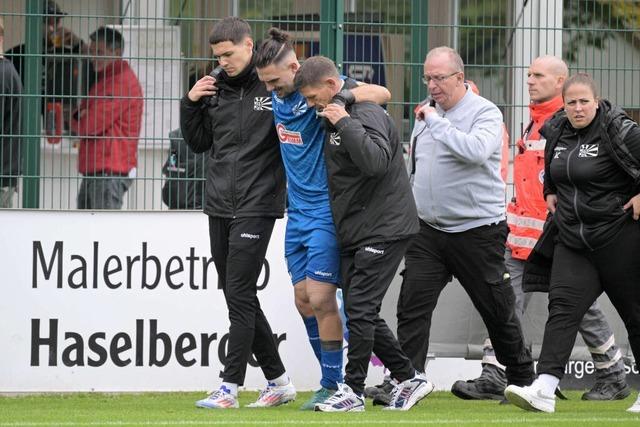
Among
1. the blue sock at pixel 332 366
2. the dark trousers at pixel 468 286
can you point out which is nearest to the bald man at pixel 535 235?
the dark trousers at pixel 468 286

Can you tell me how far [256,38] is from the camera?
35.7 feet

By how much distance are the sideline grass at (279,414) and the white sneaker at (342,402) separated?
0.31ft

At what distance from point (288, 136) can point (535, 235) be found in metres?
2.36

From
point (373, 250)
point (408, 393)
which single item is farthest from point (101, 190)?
point (408, 393)

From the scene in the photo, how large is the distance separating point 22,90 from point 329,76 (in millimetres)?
3393

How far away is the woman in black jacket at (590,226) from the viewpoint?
324 inches

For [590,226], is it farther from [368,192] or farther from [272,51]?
[272,51]

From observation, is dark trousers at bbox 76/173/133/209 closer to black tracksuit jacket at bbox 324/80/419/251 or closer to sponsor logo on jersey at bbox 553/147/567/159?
black tracksuit jacket at bbox 324/80/419/251

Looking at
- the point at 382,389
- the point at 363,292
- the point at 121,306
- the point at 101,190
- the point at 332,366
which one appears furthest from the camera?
the point at 101,190

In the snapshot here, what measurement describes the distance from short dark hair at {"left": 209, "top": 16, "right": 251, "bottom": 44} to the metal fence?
2.04 metres

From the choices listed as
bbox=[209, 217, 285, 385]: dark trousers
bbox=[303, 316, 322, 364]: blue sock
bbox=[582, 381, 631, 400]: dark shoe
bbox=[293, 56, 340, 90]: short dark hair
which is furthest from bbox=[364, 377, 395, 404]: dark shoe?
bbox=[293, 56, 340, 90]: short dark hair

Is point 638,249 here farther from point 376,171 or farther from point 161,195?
point 161,195

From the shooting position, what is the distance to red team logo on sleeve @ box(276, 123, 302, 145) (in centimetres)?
847

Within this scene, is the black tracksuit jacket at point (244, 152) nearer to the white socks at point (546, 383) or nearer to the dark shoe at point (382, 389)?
the dark shoe at point (382, 389)
